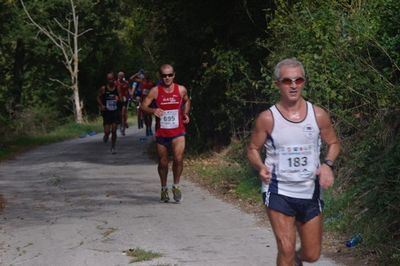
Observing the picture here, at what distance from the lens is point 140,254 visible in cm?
827

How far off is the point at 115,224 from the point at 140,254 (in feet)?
6.71

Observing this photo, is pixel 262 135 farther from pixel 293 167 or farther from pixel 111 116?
pixel 111 116

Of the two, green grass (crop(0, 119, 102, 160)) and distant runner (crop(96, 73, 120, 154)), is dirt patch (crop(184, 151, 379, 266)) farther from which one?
green grass (crop(0, 119, 102, 160))

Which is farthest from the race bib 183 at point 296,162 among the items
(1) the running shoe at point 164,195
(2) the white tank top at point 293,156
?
(1) the running shoe at point 164,195

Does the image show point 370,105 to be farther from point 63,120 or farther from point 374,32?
point 63,120

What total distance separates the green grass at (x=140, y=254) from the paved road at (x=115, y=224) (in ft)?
0.25

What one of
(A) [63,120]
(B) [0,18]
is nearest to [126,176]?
(B) [0,18]

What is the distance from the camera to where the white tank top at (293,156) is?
600 centimetres

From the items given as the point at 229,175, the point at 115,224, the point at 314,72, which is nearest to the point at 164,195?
the point at 115,224

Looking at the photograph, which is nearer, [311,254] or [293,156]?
[293,156]

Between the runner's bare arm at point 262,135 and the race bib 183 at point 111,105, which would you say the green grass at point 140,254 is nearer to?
the runner's bare arm at point 262,135

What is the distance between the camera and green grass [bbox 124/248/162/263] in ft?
26.5

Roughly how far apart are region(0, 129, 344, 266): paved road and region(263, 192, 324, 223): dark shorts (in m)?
1.71

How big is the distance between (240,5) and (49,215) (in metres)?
7.32
